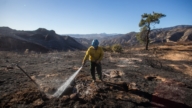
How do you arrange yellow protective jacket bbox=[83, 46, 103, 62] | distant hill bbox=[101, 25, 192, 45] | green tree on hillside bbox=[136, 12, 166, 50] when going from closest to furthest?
yellow protective jacket bbox=[83, 46, 103, 62] → green tree on hillside bbox=[136, 12, 166, 50] → distant hill bbox=[101, 25, 192, 45]

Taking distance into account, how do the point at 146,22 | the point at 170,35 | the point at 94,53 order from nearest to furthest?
the point at 94,53 → the point at 146,22 → the point at 170,35

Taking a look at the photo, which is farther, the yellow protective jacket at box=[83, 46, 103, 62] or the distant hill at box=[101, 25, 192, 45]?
the distant hill at box=[101, 25, 192, 45]

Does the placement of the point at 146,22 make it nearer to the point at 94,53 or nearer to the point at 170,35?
the point at 94,53

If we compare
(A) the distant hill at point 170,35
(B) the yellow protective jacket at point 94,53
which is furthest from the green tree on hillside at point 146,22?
(A) the distant hill at point 170,35

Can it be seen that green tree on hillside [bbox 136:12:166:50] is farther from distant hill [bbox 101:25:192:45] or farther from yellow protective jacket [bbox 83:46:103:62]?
distant hill [bbox 101:25:192:45]

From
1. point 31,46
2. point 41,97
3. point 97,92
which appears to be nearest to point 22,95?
point 41,97

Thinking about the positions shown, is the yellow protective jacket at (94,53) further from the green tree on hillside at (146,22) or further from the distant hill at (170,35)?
the distant hill at (170,35)

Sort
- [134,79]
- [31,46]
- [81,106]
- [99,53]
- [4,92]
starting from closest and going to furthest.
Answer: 1. [81,106]
2. [4,92]
3. [99,53]
4. [134,79]
5. [31,46]

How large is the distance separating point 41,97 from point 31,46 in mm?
38285

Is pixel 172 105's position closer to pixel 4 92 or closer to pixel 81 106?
pixel 81 106

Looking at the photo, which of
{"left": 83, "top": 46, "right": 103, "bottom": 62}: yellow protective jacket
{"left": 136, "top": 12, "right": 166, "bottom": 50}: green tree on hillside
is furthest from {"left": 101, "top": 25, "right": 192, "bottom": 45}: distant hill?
{"left": 83, "top": 46, "right": 103, "bottom": 62}: yellow protective jacket

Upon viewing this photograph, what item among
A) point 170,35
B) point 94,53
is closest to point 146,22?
point 94,53

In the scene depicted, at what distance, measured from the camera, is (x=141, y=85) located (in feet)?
20.6

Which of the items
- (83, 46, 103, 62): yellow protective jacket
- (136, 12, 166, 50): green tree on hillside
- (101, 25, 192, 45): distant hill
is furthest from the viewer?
(101, 25, 192, 45): distant hill
